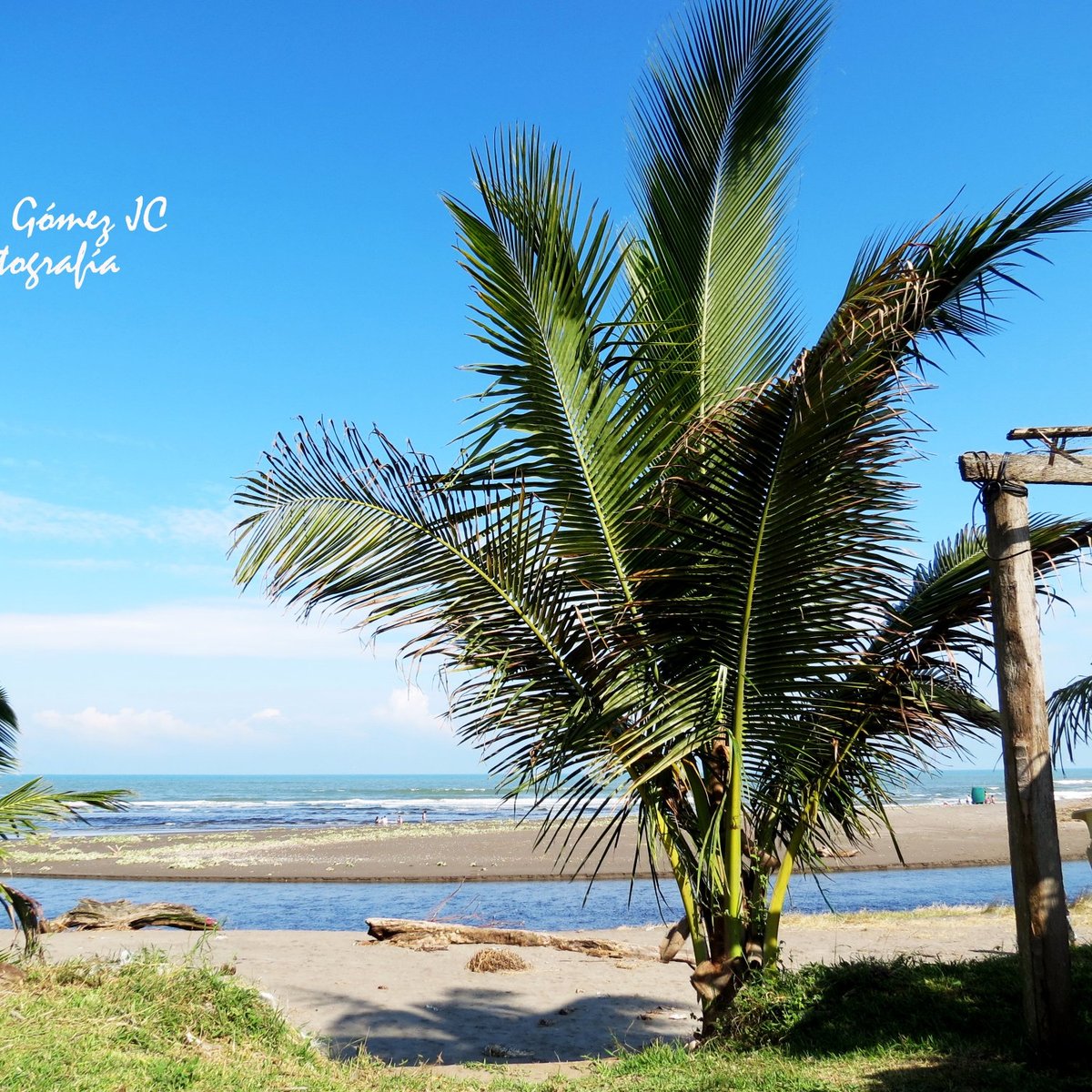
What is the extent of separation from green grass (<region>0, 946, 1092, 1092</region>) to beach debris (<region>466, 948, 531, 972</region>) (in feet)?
14.2

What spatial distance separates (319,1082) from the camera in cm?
534

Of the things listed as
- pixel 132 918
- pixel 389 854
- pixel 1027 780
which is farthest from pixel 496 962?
pixel 389 854

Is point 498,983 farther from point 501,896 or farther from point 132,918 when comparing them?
point 501,896

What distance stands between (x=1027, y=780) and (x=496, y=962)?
24.1ft

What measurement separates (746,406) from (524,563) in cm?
159

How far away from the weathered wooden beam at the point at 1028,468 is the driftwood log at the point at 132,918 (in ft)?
37.7

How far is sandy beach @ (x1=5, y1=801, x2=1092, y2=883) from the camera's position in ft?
73.5

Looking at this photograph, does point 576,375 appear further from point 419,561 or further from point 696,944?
point 696,944

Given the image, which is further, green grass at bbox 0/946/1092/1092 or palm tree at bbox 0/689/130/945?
palm tree at bbox 0/689/130/945

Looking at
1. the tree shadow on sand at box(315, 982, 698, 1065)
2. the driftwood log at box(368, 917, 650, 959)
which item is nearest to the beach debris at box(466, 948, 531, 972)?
the tree shadow on sand at box(315, 982, 698, 1065)

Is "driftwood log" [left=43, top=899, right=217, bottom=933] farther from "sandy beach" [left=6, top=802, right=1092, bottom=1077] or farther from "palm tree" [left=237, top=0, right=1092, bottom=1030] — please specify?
"palm tree" [left=237, top=0, right=1092, bottom=1030]

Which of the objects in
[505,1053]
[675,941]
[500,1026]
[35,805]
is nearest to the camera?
[35,805]

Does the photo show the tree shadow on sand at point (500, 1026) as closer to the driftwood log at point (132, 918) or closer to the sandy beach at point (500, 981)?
the sandy beach at point (500, 981)

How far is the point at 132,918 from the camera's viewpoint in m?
12.9
